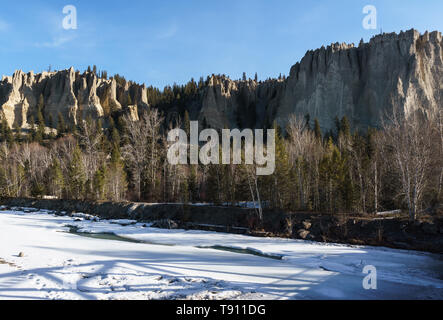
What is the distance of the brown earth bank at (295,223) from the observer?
15852 mm

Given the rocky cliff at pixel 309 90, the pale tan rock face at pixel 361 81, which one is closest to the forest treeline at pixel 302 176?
the rocky cliff at pixel 309 90

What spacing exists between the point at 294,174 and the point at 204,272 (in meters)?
20.6

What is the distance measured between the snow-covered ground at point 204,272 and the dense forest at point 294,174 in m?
7.23

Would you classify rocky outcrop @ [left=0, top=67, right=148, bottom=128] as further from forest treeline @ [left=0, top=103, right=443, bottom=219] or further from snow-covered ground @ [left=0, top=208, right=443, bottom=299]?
snow-covered ground @ [left=0, top=208, right=443, bottom=299]

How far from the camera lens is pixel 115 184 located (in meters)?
37.7

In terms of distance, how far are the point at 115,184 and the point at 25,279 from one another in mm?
31156

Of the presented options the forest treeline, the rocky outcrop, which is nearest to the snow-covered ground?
the forest treeline

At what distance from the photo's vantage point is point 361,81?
6288 centimetres

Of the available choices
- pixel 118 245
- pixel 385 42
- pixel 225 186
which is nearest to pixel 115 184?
pixel 225 186

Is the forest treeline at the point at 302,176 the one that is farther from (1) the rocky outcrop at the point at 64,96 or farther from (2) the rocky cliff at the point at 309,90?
(1) the rocky outcrop at the point at 64,96

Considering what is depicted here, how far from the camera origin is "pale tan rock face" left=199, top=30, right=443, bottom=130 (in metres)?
53.9

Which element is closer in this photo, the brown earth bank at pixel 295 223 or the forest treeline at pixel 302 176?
the brown earth bank at pixel 295 223
